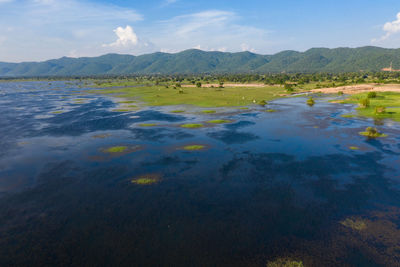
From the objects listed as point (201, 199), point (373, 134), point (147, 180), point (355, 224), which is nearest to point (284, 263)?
point (355, 224)

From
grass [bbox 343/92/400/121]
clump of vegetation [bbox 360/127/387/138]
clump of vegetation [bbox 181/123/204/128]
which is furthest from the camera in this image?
grass [bbox 343/92/400/121]

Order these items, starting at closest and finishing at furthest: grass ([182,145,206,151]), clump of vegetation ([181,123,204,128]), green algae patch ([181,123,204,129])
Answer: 1. grass ([182,145,206,151])
2. green algae patch ([181,123,204,129])
3. clump of vegetation ([181,123,204,128])

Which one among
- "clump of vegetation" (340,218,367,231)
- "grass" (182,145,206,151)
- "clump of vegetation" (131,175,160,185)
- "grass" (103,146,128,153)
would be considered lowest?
"clump of vegetation" (340,218,367,231)

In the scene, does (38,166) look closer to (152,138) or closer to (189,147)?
(152,138)

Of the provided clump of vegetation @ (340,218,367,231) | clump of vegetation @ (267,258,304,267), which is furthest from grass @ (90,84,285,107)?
clump of vegetation @ (267,258,304,267)

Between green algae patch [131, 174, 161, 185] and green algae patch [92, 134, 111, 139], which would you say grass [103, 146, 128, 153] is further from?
green algae patch [131, 174, 161, 185]

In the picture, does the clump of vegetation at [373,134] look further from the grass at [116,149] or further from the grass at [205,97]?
the grass at [116,149]

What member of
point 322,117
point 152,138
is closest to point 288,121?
point 322,117

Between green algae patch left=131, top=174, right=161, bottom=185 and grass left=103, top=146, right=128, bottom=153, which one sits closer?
green algae patch left=131, top=174, right=161, bottom=185
